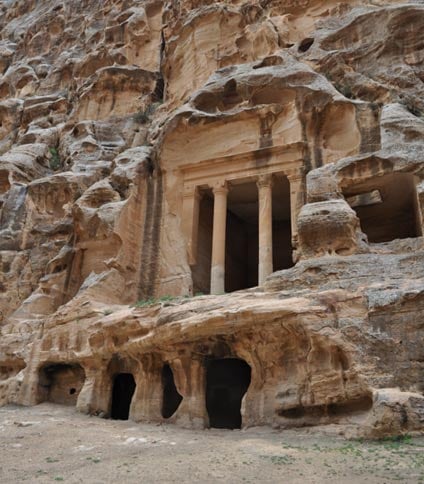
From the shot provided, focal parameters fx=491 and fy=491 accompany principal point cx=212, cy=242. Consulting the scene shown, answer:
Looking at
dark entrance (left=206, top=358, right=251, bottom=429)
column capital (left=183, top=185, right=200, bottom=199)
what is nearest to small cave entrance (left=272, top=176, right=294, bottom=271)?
column capital (left=183, top=185, right=200, bottom=199)

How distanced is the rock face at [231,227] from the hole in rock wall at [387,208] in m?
0.09

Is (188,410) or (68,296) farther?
(68,296)

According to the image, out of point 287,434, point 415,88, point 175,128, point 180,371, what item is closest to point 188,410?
point 180,371

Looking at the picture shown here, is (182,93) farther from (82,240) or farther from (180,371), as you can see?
(180,371)

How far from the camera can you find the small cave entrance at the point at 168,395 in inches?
541

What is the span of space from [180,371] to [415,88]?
13.0 metres

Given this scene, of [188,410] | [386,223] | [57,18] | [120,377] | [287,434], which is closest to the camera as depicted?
[287,434]

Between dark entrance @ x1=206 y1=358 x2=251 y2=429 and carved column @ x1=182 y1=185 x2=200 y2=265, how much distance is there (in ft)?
14.7

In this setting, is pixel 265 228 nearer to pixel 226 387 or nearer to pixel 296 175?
pixel 296 175

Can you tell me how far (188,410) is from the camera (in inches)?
471

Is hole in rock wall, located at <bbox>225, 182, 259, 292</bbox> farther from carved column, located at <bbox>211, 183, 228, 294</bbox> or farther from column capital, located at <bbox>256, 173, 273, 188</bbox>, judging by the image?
column capital, located at <bbox>256, 173, 273, 188</bbox>

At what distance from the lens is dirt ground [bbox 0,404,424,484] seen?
6.52m

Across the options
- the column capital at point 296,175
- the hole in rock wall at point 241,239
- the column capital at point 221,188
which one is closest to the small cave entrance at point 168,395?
the hole in rock wall at point 241,239

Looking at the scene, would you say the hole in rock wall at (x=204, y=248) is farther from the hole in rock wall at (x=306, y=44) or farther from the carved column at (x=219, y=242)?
the hole in rock wall at (x=306, y=44)
